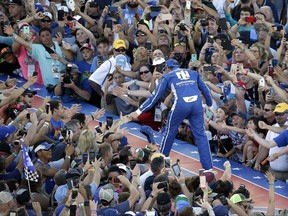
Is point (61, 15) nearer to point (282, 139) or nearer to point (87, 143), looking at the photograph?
point (87, 143)

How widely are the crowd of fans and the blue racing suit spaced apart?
0.65 ft

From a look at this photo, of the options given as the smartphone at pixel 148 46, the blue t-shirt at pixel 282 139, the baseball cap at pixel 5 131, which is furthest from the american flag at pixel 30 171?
the smartphone at pixel 148 46

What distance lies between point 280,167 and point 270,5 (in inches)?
230

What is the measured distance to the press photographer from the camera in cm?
2192

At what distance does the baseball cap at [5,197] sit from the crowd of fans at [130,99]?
0.05 ft

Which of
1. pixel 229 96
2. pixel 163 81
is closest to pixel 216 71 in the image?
pixel 229 96

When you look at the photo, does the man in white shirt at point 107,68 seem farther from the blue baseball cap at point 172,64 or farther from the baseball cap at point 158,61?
the blue baseball cap at point 172,64

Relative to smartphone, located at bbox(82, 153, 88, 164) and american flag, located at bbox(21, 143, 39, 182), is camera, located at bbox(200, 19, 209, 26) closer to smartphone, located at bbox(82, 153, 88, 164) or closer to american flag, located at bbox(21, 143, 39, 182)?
smartphone, located at bbox(82, 153, 88, 164)

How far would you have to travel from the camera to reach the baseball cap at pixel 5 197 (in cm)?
1568

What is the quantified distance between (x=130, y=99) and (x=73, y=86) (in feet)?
4.38

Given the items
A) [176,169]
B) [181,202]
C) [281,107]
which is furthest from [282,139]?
[181,202]

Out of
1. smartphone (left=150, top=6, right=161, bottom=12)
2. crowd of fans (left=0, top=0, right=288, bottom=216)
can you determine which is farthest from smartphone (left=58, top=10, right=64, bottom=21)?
smartphone (left=150, top=6, right=161, bottom=12)

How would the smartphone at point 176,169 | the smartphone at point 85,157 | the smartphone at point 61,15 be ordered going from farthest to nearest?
the smartphone at point 61,15
the smartphone at point 85,157
the smartphone at point 176,169

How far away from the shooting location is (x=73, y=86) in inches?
868
